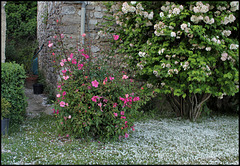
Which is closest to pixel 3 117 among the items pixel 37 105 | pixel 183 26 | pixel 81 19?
pixel 37 105

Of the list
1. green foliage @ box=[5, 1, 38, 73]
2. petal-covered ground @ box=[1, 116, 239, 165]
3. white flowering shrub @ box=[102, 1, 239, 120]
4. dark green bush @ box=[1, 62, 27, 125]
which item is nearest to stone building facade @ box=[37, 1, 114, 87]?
white flowering shrub @ box=[102, 1, 239, 120]

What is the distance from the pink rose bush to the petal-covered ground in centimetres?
20

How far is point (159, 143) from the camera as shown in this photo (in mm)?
3605

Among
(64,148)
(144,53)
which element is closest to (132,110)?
(64,148)

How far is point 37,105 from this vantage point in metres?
5.80

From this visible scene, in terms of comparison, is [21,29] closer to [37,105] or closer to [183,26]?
[37,105]

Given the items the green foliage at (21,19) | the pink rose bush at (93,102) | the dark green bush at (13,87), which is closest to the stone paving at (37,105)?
the dark green bush at (13,87)

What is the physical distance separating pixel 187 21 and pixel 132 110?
2028mm

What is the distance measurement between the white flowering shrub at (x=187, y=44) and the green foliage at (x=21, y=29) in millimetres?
5316

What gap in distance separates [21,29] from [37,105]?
6664 mm

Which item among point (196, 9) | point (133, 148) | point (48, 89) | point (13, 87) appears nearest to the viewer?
point (133, 148)

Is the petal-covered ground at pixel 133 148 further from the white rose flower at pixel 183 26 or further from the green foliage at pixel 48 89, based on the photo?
the white rose flower at pixel 183 26

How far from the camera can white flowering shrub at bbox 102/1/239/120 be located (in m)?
4.18

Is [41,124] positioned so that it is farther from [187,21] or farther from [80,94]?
[187,21]
